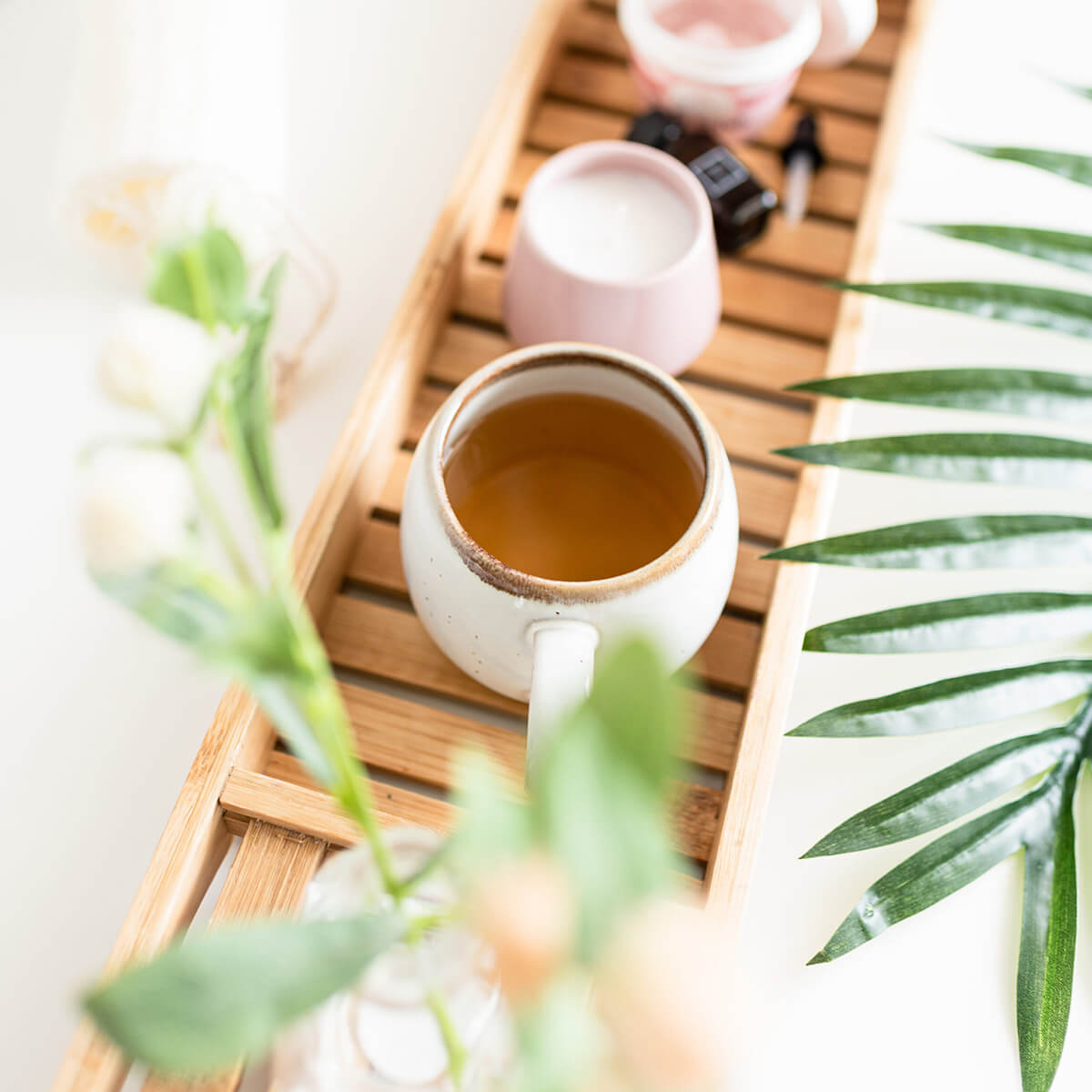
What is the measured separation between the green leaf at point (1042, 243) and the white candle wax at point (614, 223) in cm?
11

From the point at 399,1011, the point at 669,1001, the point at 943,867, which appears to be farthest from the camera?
the point at 943,867

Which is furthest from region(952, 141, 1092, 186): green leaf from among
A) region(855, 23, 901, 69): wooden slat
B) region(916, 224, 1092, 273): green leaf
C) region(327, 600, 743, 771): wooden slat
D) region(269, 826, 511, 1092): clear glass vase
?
region(269, 826, 511, 1092): clear glass vase

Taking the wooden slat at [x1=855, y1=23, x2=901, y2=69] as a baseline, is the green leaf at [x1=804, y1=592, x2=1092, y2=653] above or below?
below

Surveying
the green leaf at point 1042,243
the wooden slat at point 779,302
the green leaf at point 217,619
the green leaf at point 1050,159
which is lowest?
the green leaf at point 217,619

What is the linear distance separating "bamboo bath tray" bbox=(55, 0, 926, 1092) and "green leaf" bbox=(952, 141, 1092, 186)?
0.06 m

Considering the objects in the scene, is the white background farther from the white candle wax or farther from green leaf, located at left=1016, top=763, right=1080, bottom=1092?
the white candle wax

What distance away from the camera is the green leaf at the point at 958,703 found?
1.20ft

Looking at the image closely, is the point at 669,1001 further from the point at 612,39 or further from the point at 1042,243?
the point at 612,39

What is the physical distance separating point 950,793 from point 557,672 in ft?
0.56

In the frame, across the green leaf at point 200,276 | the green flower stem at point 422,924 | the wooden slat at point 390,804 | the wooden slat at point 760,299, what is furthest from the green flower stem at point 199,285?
the wooden slat at point 760,299

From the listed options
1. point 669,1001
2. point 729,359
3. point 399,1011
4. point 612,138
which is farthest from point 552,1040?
point 612,138

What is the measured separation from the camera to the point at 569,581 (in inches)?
13.4

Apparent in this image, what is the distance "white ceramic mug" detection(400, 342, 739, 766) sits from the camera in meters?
0.30

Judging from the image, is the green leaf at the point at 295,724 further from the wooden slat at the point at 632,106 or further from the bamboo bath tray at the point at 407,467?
the wooden slat at the point at 632,106
